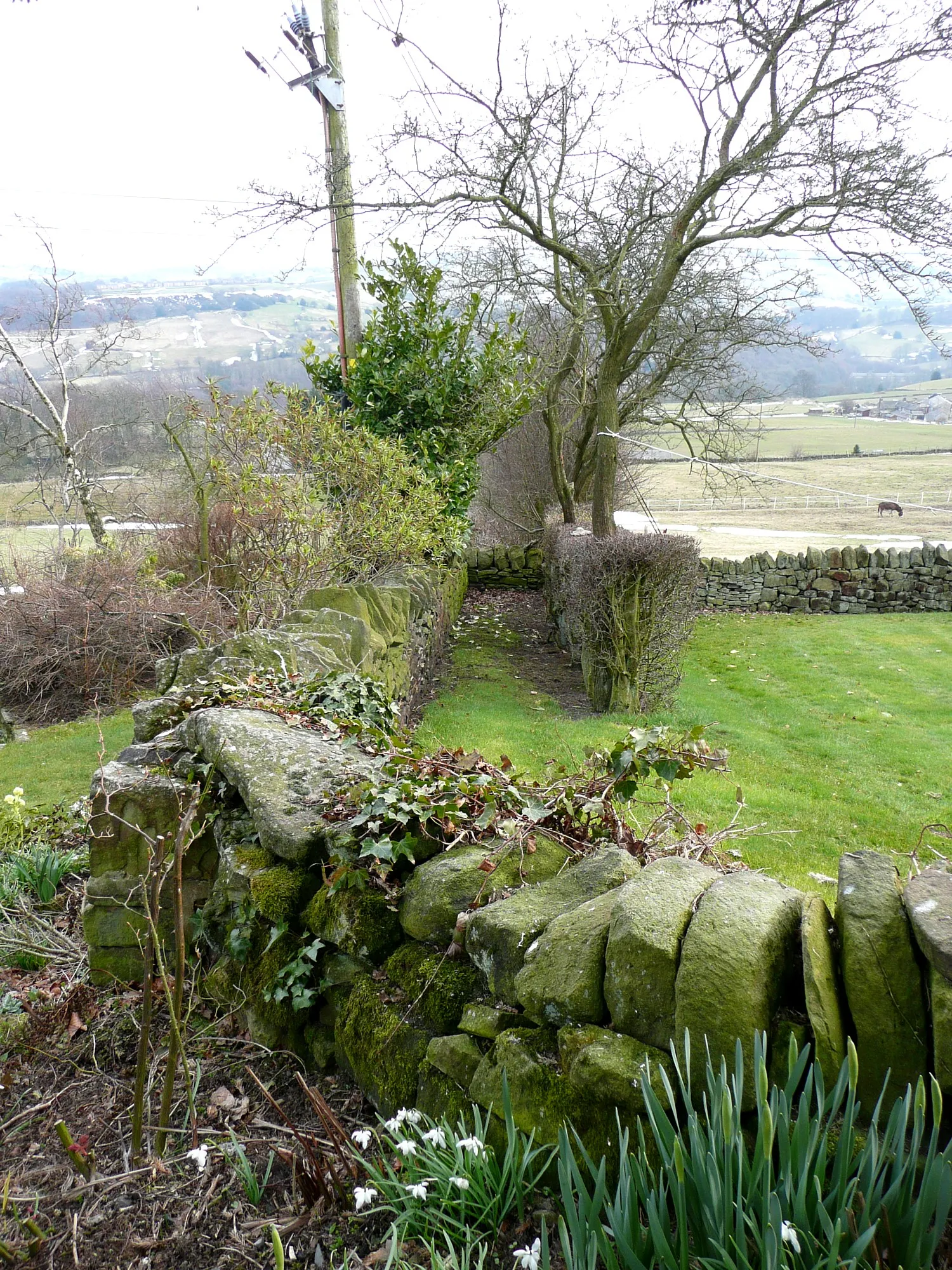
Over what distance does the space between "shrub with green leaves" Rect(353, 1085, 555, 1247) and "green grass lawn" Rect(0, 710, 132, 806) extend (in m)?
4.46

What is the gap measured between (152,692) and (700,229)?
958 cm

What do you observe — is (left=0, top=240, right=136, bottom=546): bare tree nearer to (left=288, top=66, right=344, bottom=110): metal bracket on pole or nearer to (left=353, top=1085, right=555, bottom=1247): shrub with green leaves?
(left=288, top=66, right=344, bottom=110): metal bracket on pole

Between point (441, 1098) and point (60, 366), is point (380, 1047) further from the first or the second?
point (60, 366)

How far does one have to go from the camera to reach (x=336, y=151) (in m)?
9.62

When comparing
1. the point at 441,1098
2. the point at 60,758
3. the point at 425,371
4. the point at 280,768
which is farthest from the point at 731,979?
the point at 425,371

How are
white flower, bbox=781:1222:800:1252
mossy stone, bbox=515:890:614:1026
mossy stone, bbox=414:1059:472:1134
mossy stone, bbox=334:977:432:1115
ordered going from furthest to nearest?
mossy stone, bbox=334:977:432:1115 → mossy stone, bbox=414:1059:472:1134 → mossy stone, bbox=515:890:614:1026 → white flower, bbox=781:1222:800:1252

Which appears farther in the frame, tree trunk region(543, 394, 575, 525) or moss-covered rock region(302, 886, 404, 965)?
tree trunk region(543, 394, 575, 525)

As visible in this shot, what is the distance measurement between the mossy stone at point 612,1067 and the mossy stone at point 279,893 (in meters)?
1.20

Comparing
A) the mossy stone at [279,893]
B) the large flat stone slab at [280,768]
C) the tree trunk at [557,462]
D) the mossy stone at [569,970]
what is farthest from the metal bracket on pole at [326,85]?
the mossy stone at [569,970]

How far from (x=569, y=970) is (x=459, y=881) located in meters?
0.56

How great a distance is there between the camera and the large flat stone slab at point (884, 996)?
1453 mm

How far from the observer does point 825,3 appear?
7.98m

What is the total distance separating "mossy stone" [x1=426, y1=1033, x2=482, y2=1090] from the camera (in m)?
1.95

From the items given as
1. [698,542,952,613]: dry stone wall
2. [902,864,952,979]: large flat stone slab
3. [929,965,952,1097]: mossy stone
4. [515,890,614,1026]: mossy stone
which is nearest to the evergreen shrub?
[515,890,614,1026]: mossy stone
